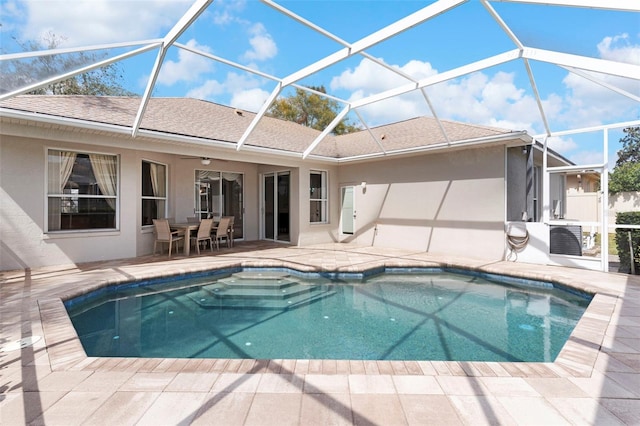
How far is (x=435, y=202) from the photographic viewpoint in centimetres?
949


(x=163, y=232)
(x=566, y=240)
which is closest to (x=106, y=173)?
(x=163, y=232)

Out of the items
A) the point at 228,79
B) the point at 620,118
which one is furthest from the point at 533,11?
the point at 228,79

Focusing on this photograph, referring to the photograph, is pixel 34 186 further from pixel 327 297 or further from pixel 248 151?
pixel 327 297

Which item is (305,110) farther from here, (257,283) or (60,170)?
(257,283)

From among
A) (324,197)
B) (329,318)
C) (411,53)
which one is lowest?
(329,318)

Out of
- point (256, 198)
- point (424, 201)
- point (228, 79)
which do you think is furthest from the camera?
point (256, 198)

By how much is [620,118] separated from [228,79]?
9.27 metres

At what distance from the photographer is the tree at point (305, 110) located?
2422 centimetres

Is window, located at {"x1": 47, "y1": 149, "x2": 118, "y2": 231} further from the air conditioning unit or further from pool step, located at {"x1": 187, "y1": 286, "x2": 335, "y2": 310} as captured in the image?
the air conditioning unit

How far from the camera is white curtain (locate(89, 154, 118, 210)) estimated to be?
7582 mm

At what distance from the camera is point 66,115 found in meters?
6.41

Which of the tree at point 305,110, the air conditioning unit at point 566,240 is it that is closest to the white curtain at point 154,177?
the air conditioning unit at point 566,240

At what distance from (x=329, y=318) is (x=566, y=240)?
6.21 metres

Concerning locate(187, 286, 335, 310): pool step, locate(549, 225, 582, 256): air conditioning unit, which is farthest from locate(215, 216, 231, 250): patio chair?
locate(549, 225, 582, 256): air conditioning unit
